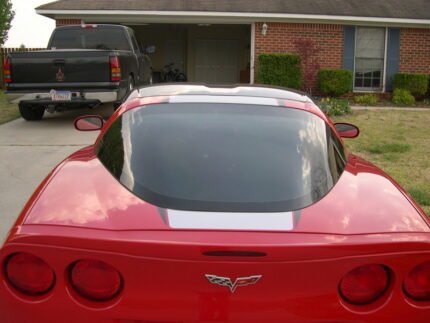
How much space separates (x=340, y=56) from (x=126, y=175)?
15.6 m

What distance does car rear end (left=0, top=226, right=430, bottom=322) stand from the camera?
6.07 feet

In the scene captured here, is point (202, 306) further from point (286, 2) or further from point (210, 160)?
point (286, 2)

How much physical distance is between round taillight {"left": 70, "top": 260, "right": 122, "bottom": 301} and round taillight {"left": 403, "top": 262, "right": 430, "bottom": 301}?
103cm

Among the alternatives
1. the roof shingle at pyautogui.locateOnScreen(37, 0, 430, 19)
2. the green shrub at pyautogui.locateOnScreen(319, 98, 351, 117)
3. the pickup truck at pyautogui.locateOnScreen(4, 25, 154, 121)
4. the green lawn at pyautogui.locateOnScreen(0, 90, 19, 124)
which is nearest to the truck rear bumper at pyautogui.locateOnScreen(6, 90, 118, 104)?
the pickup truck at pyautogui.locateOnScreen(4, 25, 154, 121)

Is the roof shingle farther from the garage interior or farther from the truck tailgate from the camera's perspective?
the truck tailgate

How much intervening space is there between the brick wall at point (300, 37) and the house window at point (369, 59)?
2.44 feet

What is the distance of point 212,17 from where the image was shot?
1638 cm

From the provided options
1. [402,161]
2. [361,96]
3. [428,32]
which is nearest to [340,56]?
[361,96]

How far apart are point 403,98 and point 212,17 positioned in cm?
609

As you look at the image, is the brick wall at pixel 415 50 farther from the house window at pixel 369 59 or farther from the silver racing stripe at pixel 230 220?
the silver racing stripe at pixel 230 220

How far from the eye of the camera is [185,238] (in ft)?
6.17

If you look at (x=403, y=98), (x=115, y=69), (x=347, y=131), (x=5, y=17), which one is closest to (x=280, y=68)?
(x=403, y=98)

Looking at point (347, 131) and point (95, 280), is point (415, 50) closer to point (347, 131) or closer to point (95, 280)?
point (347, 131)

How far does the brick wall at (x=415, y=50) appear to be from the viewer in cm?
1720
